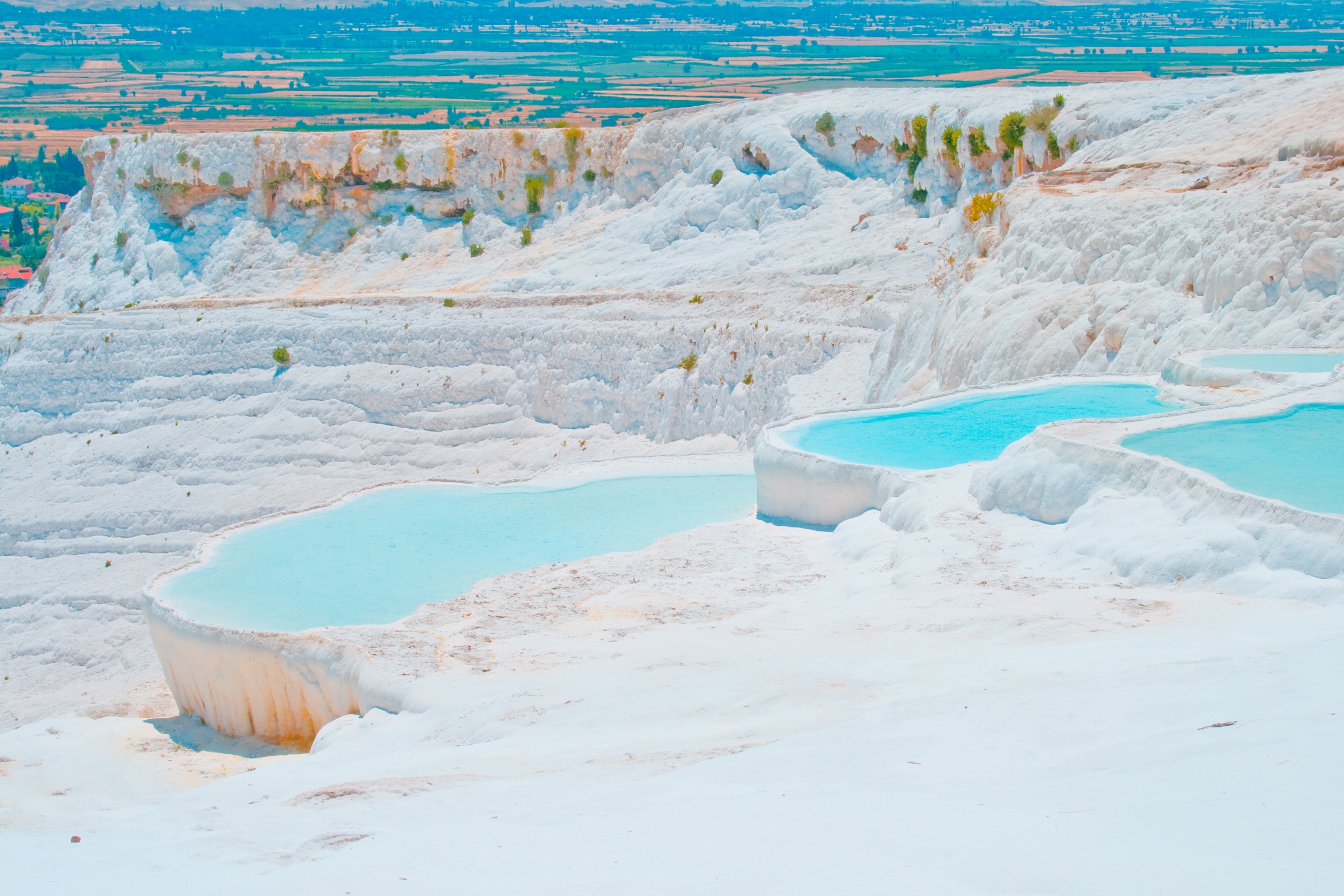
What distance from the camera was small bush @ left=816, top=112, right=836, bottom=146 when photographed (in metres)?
25.9

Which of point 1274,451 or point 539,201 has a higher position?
point 539,201

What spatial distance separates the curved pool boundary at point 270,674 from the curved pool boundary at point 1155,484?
4083 mm

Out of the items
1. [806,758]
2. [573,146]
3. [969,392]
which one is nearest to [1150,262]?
[969,392]

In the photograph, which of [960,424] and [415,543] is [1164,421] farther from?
[415,543]

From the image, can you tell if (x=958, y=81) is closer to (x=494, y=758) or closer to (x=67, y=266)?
(x=67, y=266)

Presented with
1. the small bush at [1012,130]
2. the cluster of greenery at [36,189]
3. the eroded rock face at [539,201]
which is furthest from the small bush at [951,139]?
the cluster of greenery at [36,189]

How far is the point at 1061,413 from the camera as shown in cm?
1062

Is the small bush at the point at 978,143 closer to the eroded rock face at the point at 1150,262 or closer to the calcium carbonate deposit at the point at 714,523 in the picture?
the calcium carbonate deposit at the point at 714,523

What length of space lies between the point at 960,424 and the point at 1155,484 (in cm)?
336

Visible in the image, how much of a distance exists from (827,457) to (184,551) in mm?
10738

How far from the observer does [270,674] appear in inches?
314

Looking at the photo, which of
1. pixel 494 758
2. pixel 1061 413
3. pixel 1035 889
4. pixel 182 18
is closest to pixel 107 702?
pixel 494 758

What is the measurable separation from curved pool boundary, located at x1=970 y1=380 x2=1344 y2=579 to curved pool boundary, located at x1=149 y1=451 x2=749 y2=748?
408 centimetres

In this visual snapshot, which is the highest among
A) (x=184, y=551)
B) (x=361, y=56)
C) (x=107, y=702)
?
(x=361, y=56)
